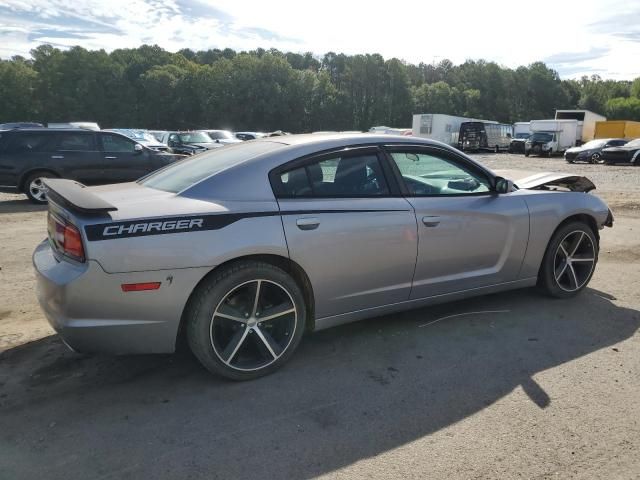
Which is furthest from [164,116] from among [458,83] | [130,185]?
[130,185]

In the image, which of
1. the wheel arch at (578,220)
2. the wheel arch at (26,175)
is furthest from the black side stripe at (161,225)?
the wheel arch at (26,175)

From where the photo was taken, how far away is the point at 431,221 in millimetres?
3832

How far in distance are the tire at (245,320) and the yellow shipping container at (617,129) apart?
144 feet

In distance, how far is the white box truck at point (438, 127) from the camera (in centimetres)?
4316

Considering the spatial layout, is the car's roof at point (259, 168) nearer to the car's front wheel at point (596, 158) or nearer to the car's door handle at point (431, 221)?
the car's door handle at point (431, 221)

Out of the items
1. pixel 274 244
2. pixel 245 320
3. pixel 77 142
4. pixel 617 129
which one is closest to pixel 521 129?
pixel 617 129

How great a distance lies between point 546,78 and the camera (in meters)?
115

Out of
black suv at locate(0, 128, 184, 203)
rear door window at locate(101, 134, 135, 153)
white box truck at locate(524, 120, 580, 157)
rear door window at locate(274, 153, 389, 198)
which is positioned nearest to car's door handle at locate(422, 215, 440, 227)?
rear door window at locate(274, 153, 389, 198)

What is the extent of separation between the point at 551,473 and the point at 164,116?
319 feet

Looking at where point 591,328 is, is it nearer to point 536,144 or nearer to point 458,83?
point 536,144

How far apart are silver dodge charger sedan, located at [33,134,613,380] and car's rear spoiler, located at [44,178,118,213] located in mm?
12

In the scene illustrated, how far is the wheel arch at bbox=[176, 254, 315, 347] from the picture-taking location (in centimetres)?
310

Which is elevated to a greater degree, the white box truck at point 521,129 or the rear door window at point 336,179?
the white box truck at point 521,129

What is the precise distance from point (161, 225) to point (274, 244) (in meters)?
0.69
